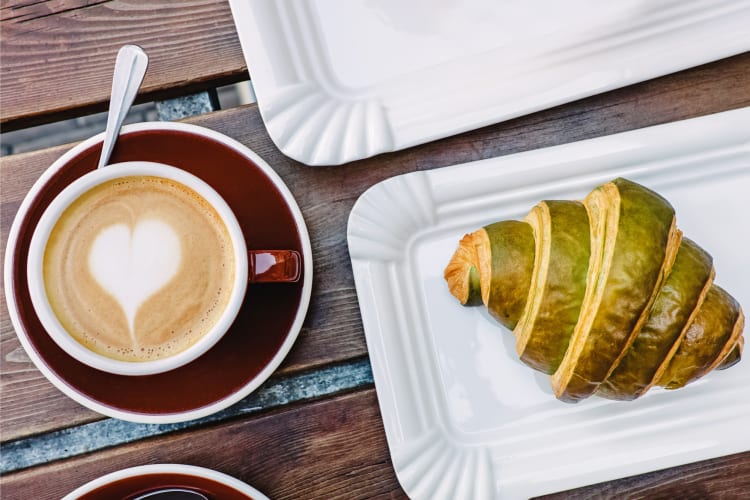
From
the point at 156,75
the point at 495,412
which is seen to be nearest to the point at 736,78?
the point at 495,412

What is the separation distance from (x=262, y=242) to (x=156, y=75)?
28cm

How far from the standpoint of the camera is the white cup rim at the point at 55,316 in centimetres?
69

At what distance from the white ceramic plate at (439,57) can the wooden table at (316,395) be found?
0.13 ft

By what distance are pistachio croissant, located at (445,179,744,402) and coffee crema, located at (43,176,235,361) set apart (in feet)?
1.05

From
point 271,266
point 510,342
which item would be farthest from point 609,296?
point 271,266

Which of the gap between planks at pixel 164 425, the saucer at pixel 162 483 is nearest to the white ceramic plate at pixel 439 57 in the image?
the gap between planks at pixel 164 425

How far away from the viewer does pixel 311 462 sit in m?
0.84

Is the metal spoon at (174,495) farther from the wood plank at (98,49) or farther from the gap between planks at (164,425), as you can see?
the wood plank at (98,49)

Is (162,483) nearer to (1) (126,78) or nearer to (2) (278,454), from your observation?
(2) (278,454)

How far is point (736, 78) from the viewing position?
33.3 inches

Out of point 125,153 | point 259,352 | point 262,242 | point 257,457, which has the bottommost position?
point 257,457

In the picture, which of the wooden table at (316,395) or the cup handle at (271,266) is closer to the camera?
the cup handle at (271,266)

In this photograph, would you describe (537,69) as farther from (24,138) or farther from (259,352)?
(24,138)

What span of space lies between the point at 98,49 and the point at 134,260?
0.34 metres
